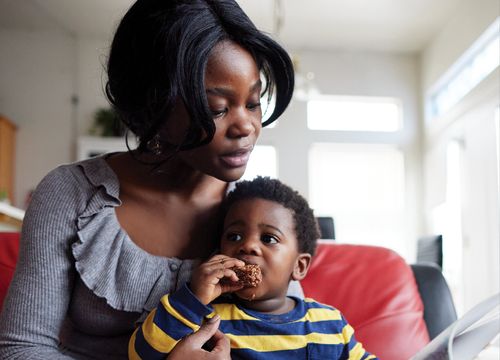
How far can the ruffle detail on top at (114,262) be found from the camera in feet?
3.41

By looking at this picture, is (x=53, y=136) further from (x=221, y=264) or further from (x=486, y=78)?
(x=221, y=264)

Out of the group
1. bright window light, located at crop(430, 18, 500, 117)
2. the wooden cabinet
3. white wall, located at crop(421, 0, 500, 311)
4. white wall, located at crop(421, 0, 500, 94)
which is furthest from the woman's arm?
the wooden cabinet

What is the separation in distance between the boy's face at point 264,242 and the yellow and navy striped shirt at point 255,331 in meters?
0.06

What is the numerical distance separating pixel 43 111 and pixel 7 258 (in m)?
5.39

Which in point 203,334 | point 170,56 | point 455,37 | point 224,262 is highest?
point 455,37

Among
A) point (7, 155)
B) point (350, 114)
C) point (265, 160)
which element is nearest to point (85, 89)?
point (7, 155)

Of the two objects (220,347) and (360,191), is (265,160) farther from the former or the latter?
(220,347)

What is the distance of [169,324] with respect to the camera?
37.2 inches

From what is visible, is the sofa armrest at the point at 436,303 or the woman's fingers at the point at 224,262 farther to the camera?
the sofa armrest at the point at 436,303

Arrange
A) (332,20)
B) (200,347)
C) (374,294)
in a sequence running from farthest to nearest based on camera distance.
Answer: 1. (332,20)
2. (374,294)
3. (200,347)

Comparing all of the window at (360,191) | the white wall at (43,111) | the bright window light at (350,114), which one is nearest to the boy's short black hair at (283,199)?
the white wall at (43,111)

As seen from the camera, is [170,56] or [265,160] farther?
[265,160]

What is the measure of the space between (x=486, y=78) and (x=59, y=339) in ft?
15.1

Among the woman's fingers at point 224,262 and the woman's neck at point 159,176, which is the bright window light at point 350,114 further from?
the woman's fingers at point 224,262
